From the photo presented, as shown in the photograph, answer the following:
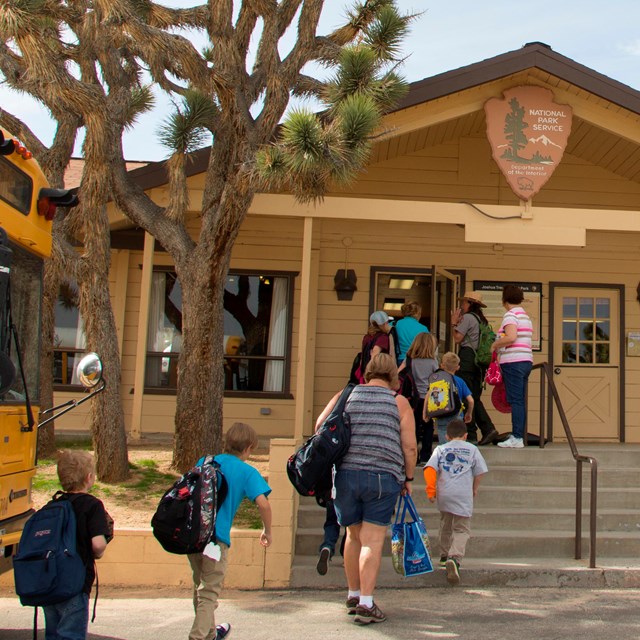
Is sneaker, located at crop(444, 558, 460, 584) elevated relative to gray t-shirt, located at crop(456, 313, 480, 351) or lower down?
lower down

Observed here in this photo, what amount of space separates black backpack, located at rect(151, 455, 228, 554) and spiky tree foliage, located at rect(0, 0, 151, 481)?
335 cm

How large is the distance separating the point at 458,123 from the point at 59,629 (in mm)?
8009

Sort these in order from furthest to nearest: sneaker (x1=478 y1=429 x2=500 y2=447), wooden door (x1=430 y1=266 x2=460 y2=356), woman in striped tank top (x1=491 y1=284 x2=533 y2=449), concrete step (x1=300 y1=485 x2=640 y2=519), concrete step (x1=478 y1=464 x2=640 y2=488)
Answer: wooden door (x1=430 y1=266 x2=460 y2=356), sneaker (x1=478 y1=429 x2=500 y2=447), woman in striped tank top (x1=491 y1=284 x2=533 y2=449), concrete step (x1=478 y1=464 x2=640 y2=488), concrete step (x1=300 y1=485 x2=640 y2=519)

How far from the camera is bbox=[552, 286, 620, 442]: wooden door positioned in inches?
424

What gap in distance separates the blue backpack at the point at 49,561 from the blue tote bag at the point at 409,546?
7.01 feet

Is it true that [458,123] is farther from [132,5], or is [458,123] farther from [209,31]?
[132,5]

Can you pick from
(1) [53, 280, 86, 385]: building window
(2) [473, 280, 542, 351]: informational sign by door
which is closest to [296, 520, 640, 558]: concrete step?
(2) [473, 280, 542, 351]: informational sign by door

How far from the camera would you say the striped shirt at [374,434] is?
5.22m

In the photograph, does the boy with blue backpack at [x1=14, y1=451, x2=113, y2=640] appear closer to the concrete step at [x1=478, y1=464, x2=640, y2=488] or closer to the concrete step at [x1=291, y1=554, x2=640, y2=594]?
the concrete step at [x1=291, y1=554, x2=640, y2=594]

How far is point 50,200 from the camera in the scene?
5242 mm

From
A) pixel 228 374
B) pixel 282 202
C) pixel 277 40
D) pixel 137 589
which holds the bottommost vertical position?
pixel 137 589

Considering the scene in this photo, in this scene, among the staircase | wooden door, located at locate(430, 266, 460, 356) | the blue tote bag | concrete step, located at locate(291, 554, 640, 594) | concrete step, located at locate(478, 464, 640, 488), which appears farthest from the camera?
wooden door, located at locate(430, 266, 460, 356)

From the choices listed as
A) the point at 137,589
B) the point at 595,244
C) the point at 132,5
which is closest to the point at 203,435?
the point at 137,589

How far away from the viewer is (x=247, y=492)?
4688mm
